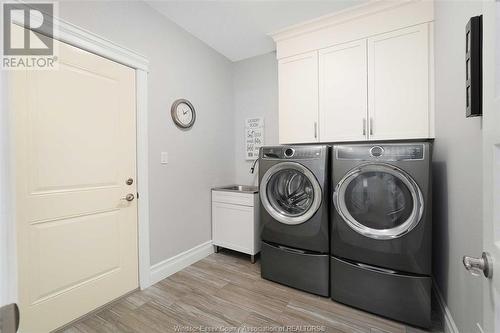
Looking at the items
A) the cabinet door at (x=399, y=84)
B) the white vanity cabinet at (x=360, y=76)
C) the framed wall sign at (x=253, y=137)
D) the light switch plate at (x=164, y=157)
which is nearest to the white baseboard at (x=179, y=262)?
the light switch plate at (x=164, y=157)

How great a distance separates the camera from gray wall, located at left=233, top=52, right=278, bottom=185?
2.85 m

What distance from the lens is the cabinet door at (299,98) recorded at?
2.21 metres

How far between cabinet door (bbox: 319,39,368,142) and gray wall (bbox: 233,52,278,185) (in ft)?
2.59

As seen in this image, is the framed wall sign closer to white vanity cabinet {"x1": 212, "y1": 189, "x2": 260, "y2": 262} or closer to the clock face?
white vanity cabinet {"x1": 212, "y1": 189, "x2": 260, "y2": 262}

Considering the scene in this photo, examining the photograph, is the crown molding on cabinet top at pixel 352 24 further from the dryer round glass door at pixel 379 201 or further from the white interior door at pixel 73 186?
the white interior door at pixel 73 186

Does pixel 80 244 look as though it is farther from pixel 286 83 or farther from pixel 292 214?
pixel 286 83

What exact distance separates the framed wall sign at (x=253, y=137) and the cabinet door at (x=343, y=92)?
3.05 ft

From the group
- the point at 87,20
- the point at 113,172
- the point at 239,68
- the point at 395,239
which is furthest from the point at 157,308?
the point at 239,68

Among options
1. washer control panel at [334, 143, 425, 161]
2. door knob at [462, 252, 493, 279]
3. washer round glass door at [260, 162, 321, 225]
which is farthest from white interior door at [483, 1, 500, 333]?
washer round glass door at [260, 162, 321, 225]

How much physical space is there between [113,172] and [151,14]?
1.46 meters

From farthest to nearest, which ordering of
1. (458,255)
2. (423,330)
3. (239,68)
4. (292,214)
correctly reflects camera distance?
1. (239,68)
2. (292,214)
3. (423,330)
4. (458,255)

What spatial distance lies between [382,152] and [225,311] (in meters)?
1.64

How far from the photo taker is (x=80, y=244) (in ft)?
5.18

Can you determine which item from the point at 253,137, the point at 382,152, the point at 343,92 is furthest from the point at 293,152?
the point at 253,137
